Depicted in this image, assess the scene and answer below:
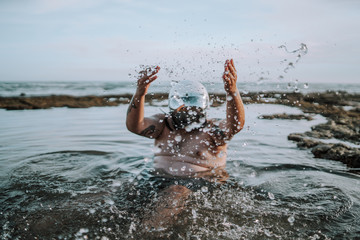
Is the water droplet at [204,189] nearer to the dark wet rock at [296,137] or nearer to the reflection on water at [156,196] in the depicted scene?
the reflection on water at [156,196]

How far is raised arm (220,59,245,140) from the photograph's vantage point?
12.1 feet

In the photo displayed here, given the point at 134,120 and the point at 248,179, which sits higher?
the point at 134,120

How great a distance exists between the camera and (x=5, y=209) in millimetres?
3459

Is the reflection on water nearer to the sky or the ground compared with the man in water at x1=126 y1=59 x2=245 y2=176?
nearer to the ground

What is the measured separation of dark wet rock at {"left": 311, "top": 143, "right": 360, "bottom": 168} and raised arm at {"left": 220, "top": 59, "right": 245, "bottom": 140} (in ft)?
9.43

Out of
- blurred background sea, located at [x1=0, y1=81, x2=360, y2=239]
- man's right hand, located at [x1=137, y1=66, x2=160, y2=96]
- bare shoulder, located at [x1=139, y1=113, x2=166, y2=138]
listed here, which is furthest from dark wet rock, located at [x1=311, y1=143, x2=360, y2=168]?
man's right hand, located at [x1=137, y1=66, x2=160, y2=96]

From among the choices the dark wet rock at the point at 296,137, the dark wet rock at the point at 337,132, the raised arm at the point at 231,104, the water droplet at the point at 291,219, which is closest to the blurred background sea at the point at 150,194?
the water droplet at the point at 291,219

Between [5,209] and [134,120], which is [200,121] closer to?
[134,120]

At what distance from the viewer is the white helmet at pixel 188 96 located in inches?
171

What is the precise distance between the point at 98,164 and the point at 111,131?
336cm

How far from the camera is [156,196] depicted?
373 centimetres

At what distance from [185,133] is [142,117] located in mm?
618

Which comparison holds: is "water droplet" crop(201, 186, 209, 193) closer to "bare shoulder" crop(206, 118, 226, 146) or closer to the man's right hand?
"bare shoulder" crop(206, 118, 226, 146)

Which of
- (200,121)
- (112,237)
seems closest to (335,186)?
(200,121)
